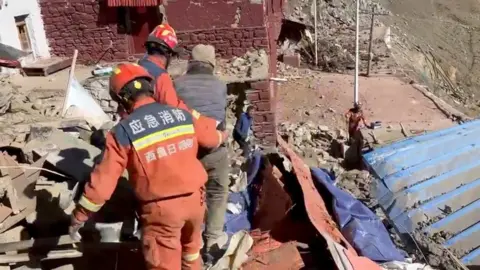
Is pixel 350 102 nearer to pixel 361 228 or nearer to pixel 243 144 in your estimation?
pixel 243 144

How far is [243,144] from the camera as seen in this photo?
7965 millimetres

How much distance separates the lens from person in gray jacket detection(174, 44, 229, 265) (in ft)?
16.3

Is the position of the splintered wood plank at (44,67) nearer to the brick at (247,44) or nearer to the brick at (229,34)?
the brick at (229,34)

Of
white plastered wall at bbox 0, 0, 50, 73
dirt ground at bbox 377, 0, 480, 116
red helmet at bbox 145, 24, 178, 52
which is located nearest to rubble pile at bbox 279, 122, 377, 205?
red helmet at bbox 145, 24, 178, 52

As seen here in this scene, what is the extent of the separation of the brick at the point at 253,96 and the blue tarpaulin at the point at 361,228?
93.4 inches

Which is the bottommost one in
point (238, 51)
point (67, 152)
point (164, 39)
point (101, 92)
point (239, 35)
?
point (101, 92)

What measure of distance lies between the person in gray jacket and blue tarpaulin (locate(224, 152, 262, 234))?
1.77ft

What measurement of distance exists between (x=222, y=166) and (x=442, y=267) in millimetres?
2478

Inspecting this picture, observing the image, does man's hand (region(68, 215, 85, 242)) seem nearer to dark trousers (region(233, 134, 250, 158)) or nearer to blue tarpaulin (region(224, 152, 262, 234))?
blue tarpaulin (region(224, 152, 262, 234))

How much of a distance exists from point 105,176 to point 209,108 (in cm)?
136

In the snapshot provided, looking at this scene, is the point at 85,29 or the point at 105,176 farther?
the point at 85,29

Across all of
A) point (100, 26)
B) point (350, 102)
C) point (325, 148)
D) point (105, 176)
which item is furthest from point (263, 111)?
point (350, 102)

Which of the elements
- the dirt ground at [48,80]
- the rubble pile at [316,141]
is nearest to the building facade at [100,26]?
the dirt ground at [48,80]

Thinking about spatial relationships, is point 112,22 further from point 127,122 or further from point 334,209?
point 127,122
